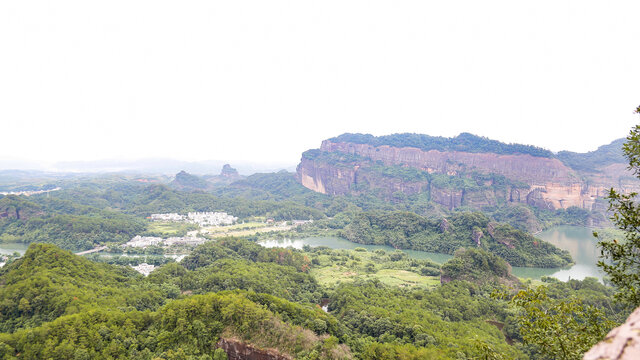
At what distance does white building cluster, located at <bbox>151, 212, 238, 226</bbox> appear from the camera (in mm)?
86438

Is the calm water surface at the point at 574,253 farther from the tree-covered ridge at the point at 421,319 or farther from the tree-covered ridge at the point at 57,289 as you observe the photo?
the tree-covered ridge at the point at 57,289

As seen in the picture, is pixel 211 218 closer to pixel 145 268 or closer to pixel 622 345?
pixel 145 268

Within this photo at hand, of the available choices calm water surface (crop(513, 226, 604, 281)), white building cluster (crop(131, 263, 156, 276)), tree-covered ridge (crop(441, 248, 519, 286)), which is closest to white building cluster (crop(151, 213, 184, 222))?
white building cluster (crop(131, 263, 156, 276))

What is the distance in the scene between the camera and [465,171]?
397ft

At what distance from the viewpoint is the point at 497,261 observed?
4206 centimetres

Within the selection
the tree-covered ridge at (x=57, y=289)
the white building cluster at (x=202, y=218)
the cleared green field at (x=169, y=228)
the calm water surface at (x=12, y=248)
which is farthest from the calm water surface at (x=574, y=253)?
the calm water surface at (x=12, y=248)

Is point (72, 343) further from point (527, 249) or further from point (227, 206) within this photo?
point (227, 206)

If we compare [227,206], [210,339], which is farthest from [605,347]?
[227,206]

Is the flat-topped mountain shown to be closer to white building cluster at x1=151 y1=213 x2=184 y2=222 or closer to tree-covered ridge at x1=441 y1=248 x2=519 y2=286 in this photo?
white building cluster at x1=151 y1=213 x2=184 y2=222

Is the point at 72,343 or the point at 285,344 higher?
the point at 72,343

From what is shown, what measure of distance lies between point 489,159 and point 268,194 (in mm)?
94960

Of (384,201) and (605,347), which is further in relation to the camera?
(384,201)

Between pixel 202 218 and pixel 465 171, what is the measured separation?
102265 mm

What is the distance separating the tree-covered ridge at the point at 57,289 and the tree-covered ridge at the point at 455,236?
51242 millimetres
